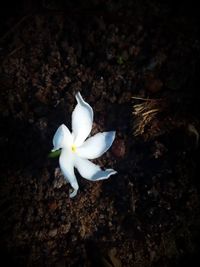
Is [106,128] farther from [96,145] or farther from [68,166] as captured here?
[68,166]

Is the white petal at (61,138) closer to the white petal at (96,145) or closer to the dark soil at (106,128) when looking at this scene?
the white petal at (96,145)

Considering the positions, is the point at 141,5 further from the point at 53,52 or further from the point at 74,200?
the point at 74,200

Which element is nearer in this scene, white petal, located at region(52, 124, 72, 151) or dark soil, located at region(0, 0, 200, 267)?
white petal, located at region(52, 124, 72, 151)

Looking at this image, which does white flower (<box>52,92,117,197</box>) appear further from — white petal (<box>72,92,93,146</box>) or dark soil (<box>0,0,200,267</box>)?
dark soil (<box>0,0,200,267</box>)

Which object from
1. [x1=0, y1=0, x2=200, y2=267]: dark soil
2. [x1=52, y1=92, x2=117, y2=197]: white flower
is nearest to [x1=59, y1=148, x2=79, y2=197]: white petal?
[x1=52, y1=92, x2=117, y2=197]: white flower

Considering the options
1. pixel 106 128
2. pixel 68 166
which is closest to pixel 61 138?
pixel 68 166

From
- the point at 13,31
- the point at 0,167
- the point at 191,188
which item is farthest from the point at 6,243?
the point at 13,31
